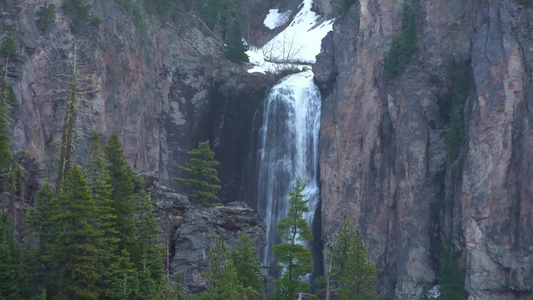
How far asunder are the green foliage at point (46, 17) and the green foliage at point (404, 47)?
2502 centimetres

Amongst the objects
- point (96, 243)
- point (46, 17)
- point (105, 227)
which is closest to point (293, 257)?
point (105, 227)

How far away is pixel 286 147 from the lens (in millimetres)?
69938

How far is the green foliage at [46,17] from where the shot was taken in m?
57.1

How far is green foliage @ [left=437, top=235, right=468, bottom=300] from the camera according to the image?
56125 mm

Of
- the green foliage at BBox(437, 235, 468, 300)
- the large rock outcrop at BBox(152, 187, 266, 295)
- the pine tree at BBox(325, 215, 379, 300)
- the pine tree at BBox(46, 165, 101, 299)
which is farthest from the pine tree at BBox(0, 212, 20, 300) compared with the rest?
the green foliage at BBox(437, 235, 468, 300)

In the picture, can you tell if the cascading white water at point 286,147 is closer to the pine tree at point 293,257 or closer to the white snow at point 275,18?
the white snow at point 275,18

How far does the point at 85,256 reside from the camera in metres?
33.4

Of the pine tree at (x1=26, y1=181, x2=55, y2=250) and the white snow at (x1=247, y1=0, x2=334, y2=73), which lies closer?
the pine tree at (x1=26, y1=181, x2=55, y2=250)

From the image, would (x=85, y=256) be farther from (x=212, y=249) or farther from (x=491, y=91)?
(x=491, y=91)

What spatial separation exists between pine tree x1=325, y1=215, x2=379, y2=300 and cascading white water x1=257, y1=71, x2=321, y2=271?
25723 mm

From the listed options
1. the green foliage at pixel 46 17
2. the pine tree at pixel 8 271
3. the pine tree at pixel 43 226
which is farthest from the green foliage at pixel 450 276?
the pine tree at pixel 8 271

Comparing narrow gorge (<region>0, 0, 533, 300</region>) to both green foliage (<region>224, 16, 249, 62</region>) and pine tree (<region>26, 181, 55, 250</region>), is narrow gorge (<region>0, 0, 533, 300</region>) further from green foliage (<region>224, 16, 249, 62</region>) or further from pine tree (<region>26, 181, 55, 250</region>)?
pine tree (<region>26, 181, 55, 250</region>)

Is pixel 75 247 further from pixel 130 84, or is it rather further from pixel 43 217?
pixel 130 84

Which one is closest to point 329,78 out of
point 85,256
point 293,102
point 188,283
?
point 293,102
